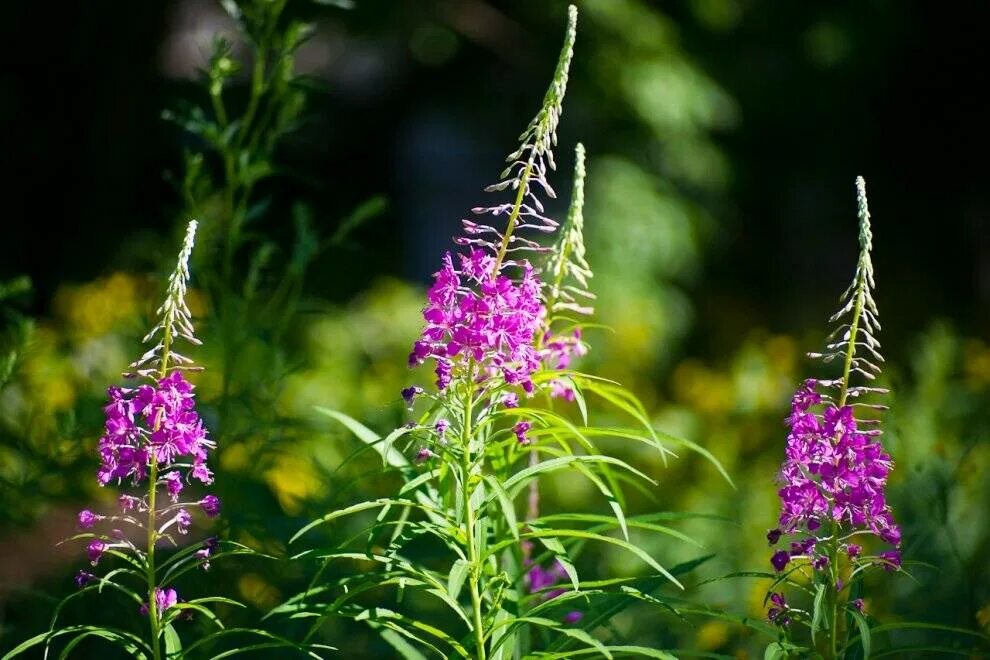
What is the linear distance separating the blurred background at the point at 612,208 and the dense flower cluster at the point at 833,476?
1.42 meters

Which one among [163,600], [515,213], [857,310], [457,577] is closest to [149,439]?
[163,600]

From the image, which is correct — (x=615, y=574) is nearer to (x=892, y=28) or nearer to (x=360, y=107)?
(x=892, y=28)

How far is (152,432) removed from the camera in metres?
1.98

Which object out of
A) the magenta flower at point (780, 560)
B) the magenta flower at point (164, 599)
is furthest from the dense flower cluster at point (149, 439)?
the magenta flower at point (780, 560)

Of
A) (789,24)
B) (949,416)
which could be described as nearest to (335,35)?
(789,24)

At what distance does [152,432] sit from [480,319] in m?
0.59

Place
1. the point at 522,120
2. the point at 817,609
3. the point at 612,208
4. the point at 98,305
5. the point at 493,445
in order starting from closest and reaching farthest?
1. the point at 817,609
2. the point at 493,445
3. the point at 98,305
4. the point at 612,208
5. the point at 522,120

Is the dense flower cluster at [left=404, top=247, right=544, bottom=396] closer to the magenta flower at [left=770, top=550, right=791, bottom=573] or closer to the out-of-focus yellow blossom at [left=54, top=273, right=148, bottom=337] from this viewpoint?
the magenta flower at [left=770, top=550, right=791, bottom=573]

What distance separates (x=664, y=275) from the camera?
698 centimetres

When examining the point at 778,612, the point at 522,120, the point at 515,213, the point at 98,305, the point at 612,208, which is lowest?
the point at 778,612

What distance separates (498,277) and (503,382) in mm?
205

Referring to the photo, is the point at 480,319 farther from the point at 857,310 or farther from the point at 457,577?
the point at 857,310

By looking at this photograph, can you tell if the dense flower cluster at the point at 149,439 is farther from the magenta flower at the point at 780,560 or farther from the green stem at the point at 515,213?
the magenta flower at the point at 780,560

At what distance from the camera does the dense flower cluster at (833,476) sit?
196 cm
